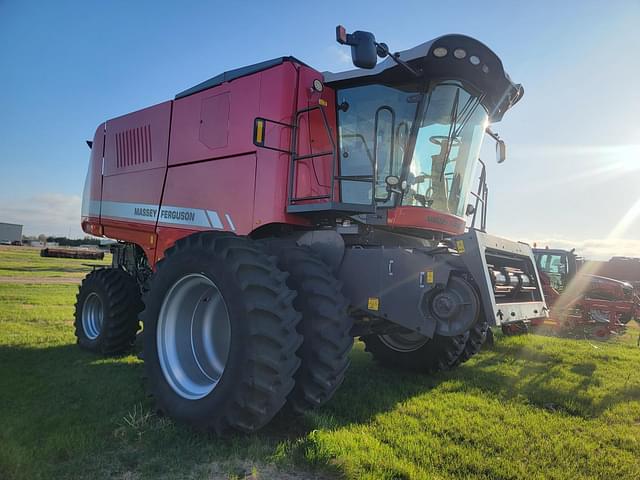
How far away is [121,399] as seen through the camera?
4207 mm

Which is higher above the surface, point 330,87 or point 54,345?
point 330,87

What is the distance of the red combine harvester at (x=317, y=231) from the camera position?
340 centimetres

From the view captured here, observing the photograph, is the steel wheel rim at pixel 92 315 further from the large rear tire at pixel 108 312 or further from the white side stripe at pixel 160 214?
the white side stripe at pixel 160 214

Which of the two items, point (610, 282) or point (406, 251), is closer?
point (406, 251)

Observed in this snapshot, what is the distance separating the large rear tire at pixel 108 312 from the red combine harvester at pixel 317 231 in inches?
36.7

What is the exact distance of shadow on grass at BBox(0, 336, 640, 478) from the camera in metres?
3.05

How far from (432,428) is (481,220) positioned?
278 centimetres

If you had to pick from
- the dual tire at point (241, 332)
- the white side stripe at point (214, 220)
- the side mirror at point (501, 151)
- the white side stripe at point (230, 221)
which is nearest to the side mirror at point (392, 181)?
the dual tire at point (241, 332)

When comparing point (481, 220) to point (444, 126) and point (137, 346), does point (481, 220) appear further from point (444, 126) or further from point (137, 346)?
point (137, 346)

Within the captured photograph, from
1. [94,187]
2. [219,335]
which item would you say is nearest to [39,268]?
[94,187]

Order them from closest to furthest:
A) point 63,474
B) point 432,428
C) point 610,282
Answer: point 63,474 → point 432,428 → point 610,282

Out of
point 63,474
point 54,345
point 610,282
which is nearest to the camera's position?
point 63,474

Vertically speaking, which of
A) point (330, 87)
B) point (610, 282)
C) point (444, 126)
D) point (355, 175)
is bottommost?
point (610, 282)

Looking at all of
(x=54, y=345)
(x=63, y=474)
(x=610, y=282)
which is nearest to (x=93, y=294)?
(x=54, y=345)
